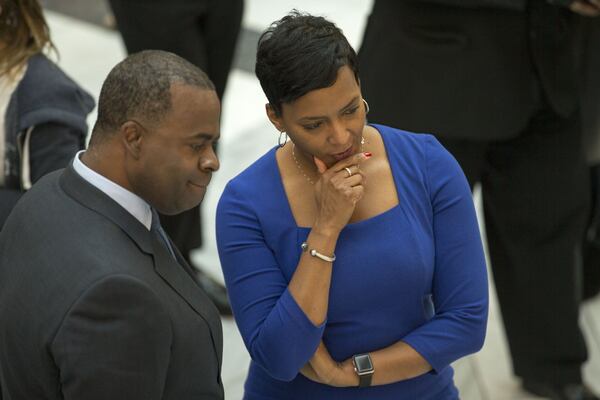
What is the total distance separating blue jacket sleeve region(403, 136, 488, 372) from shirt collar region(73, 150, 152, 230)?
2.32 feet

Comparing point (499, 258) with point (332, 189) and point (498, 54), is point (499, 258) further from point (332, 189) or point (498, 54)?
point (332, 189)

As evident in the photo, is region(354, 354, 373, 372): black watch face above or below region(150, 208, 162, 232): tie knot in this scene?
below

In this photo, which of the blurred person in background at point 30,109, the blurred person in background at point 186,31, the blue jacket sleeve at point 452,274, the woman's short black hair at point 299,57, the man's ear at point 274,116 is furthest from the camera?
the blurred person in background at point 186,31

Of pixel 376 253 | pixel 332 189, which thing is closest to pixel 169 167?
pixel 332 189

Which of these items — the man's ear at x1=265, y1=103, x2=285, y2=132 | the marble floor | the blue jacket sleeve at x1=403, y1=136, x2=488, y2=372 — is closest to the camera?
the man's ear at x1=265, y1=103, x2=285, y2=132

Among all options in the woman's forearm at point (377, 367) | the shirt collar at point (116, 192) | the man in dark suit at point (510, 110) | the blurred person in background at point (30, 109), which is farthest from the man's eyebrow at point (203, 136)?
the man in dark suit at point (510, 110)

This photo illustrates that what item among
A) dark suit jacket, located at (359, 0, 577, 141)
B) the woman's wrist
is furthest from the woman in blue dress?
dark suit jacket, located at (359, 0, 577, 141)

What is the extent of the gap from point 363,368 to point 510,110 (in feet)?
4.33

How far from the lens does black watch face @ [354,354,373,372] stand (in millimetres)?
2355

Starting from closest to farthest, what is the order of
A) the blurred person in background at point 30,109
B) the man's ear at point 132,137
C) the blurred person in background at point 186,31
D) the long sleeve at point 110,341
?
the long sleeve at point 110,341, the man's ear at point 132,137, the blurred person in background at point 30,109, the blurred person in background at point 186,31

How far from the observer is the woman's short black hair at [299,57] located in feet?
7.07

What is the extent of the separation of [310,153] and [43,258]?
2.16 feet

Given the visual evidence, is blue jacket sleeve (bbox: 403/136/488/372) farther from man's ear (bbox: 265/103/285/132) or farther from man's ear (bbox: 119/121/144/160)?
man's ear (bbox: 119/121/144/160)

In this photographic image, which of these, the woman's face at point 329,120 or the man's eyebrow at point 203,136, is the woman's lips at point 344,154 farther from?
the man's eyebrow at point 203,136
